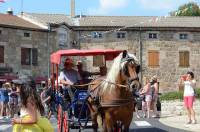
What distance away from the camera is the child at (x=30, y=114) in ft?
21.6

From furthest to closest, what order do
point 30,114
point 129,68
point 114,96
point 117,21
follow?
point 117,21
point 114,96
point 129,68
point 30,114

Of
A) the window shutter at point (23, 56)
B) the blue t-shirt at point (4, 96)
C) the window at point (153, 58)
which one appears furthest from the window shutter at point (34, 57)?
the blue t-shirt at point (4, 96)

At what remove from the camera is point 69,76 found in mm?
13258

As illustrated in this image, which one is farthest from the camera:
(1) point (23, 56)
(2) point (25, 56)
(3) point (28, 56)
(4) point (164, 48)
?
(4) point (164, 48)

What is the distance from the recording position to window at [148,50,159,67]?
53406 mm

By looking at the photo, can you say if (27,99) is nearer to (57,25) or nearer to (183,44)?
(57,25)

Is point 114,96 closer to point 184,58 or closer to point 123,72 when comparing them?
point 123,72

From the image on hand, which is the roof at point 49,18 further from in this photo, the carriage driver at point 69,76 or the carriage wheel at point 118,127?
the carriage wheel at point 118,127

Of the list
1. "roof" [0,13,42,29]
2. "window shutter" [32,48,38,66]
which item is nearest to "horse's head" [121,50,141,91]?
"roof" [0,13,42,29]

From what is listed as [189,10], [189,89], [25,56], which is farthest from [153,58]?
[189,89]

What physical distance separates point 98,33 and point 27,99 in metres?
46.0

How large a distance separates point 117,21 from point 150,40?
4.02 m

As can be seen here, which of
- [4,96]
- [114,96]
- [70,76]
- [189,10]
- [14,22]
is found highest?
[189,10]

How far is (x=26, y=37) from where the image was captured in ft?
159
